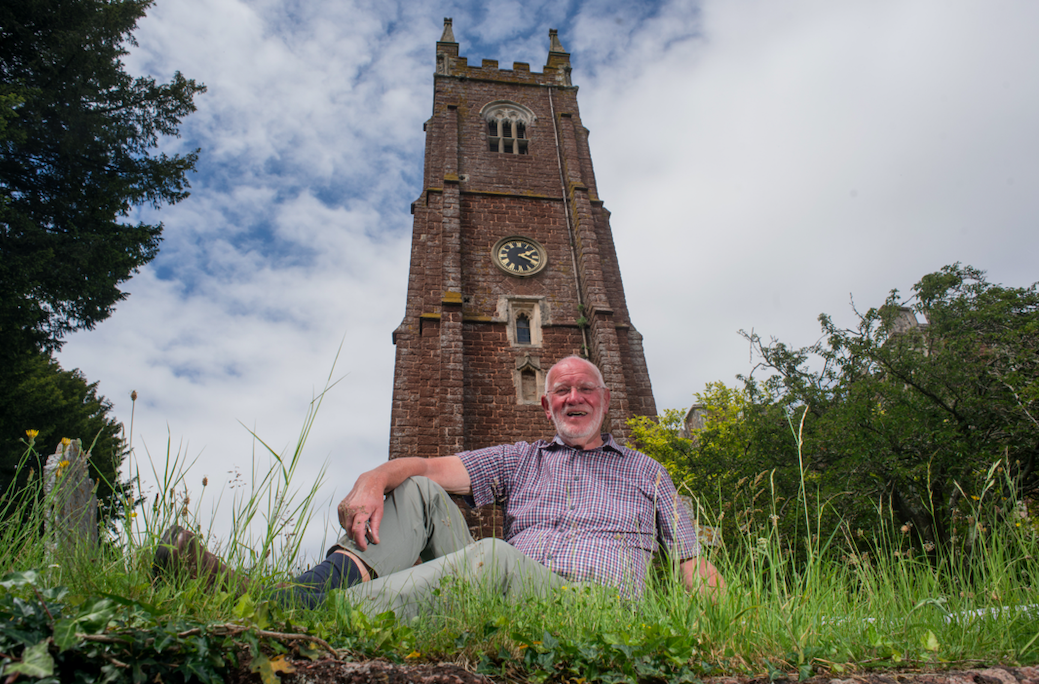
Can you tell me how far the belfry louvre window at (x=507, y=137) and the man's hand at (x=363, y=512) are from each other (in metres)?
17.5

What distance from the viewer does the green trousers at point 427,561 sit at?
1849mm

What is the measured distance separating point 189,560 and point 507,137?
18.9 m

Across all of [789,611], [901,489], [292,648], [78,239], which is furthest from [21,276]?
[901,489]

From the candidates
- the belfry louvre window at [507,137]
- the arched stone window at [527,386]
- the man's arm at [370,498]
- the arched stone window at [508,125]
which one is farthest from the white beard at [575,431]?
the arched stone window at [508,125]

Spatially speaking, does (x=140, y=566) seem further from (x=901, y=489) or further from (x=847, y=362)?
(x=847, y=362)

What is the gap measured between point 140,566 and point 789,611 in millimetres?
1969

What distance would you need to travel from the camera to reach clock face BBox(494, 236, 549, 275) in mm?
15977

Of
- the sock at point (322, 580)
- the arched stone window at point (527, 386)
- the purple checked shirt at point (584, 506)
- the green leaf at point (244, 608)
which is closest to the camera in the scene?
the green leaf at point (244, 608)

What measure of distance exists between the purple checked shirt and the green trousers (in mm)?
366

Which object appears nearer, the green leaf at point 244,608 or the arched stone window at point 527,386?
the green leaf at point 244,608

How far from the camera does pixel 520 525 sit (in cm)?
293

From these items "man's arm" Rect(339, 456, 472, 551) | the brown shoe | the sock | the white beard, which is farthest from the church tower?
the brown shoe

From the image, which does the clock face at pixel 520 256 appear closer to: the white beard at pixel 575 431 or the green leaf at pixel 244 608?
→ the white beard at pixel 575 431

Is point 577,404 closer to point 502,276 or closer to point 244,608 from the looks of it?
point 244,608
